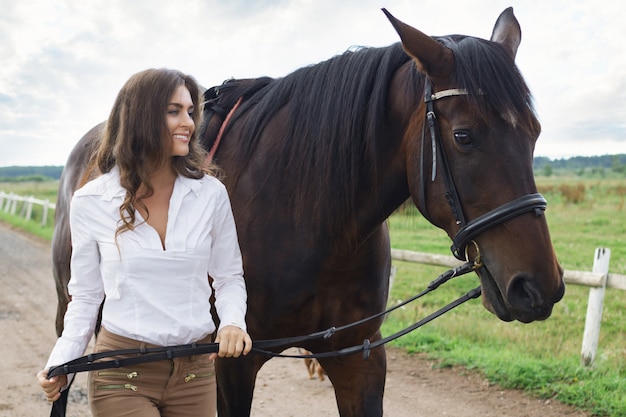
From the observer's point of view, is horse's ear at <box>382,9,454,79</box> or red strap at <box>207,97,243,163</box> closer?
horse's ear at <box>382,9,454,79</box>

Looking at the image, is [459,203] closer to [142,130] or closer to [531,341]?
[142,130]

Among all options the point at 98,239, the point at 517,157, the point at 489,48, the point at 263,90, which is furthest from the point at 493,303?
the point at 263,90

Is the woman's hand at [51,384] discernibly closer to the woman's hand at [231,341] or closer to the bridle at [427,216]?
the bridle at [427,216]

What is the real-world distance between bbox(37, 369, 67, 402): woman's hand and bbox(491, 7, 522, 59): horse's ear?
2.09 m

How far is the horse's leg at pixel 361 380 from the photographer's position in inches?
114

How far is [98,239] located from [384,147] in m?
1.18

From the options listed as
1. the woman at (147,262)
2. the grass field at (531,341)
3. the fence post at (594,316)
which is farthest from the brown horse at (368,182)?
the fence post at (594,316)

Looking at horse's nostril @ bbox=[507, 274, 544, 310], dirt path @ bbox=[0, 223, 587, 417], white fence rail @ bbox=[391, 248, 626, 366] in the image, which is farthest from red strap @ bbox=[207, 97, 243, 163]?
white fence rail @ bbox=[391, 248, 626, 366]

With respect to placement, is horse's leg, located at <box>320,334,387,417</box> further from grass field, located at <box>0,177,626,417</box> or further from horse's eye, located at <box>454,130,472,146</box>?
horse's eye, located at <box>454,130,472,146</box>

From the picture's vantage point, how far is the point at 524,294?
2.00m

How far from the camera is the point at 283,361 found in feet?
19.2

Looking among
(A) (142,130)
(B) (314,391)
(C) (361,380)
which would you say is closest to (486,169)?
(A) (142,130)

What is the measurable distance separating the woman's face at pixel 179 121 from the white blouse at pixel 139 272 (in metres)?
0.12

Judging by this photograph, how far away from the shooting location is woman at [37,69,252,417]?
1.94 m
